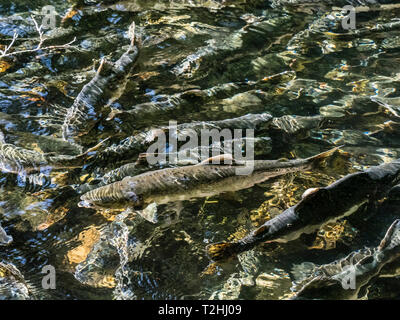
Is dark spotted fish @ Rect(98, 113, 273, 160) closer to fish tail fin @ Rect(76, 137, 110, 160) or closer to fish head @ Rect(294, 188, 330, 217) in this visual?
fish tail fin @ Rect(76, 137, 110, 160)

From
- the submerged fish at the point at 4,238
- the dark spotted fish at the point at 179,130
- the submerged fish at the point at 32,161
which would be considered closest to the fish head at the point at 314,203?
the dark spotted fish at the point at 179,130

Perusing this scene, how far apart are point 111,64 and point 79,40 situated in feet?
6.33

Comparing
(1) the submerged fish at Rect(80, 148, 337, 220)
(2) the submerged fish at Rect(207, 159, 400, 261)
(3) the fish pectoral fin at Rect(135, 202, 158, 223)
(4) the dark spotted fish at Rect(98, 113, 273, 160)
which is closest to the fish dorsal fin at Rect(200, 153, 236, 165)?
(1) the submerged fish at Rect(80, 148, 337, 220)

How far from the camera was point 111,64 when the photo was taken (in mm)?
5723

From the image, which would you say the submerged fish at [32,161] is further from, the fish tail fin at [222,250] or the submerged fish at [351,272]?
the submerged fish at [351,272]

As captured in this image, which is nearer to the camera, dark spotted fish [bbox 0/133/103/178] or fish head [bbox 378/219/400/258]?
fish head [bbox 378/219/400/258]

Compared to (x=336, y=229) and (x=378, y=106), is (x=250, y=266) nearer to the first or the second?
(x=336, y=229)

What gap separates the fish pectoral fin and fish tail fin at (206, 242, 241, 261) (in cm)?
76

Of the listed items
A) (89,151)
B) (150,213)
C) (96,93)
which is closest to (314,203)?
(150,213)

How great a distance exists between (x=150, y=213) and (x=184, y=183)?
1.27ft

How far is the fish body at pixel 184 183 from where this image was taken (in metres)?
3.84

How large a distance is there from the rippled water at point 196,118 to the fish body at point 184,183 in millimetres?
242

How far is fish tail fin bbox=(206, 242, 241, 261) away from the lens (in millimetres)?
3305
